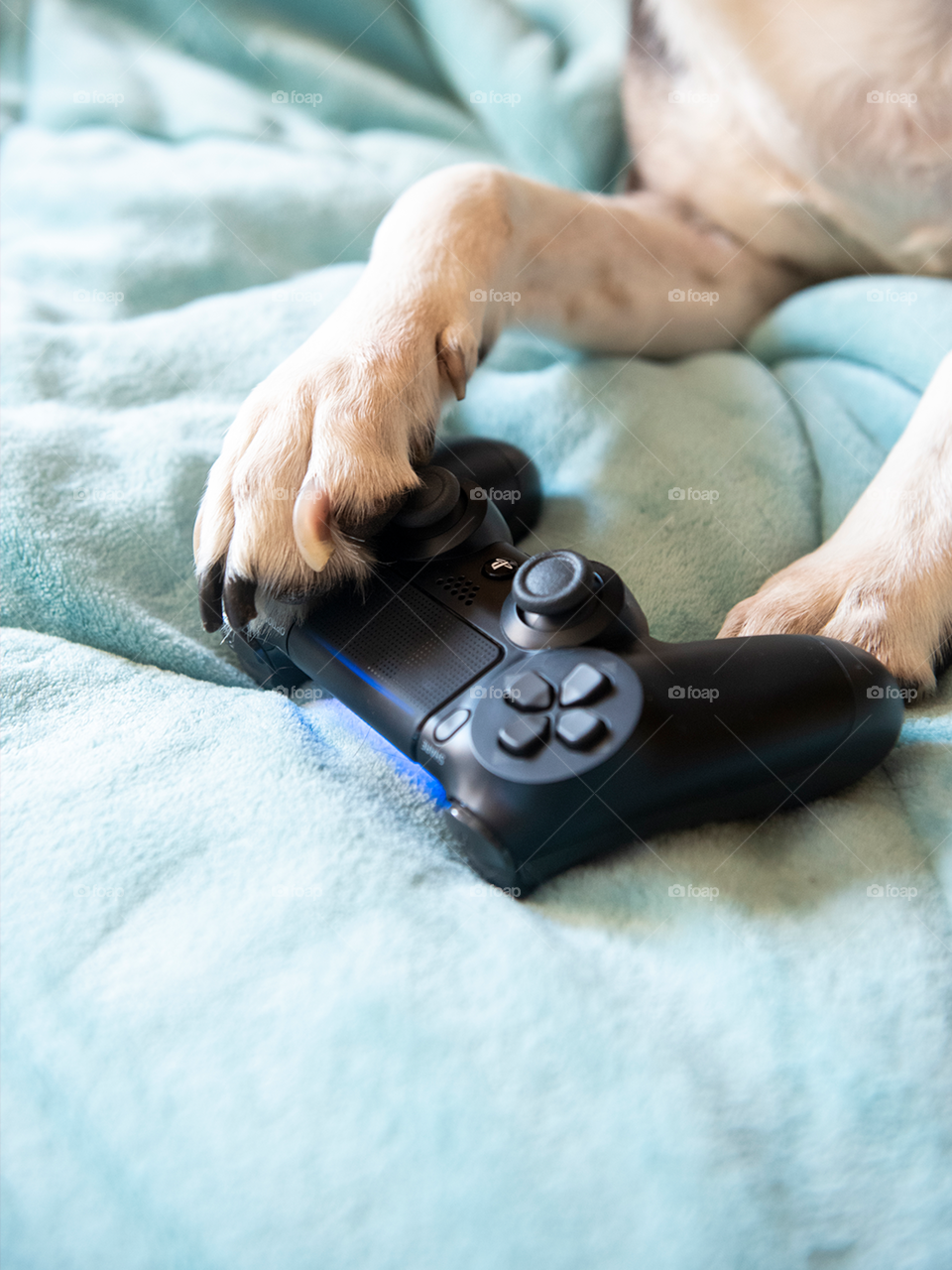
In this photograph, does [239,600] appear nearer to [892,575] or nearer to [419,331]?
[419,331]

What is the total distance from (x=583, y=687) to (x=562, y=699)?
0.01 meters

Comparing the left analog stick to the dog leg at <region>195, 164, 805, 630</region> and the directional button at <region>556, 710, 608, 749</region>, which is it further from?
the directional button at <region>556, 710, 608, 749</region>

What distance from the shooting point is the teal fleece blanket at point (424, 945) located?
1.18ft

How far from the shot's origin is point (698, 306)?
3.56 ft

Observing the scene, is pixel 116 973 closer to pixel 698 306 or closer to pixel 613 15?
pixel 698 306

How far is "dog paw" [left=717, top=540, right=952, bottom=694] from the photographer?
0.63 metres

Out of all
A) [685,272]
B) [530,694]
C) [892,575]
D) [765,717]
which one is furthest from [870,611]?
[685,272]

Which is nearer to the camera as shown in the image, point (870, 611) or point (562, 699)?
point (562, 699)

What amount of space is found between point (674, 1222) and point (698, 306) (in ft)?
3.19

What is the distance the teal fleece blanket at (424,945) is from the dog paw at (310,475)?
0.08 meters

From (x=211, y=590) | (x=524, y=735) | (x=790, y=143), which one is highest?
(x=790, y=143)

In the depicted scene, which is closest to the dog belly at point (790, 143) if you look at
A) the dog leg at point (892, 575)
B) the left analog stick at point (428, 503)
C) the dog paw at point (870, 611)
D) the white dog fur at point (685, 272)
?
the white dog fur at point (685, 272)

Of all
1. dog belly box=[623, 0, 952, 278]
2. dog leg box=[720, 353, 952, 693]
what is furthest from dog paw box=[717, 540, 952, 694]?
dog belly box=[623, 0, 952, 278]

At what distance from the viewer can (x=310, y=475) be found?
618 millimetres
